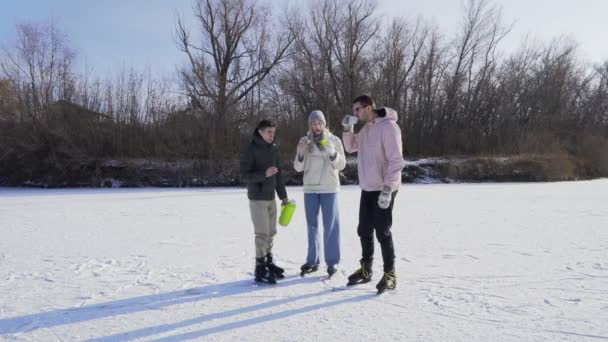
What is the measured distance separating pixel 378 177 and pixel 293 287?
4.44 ft

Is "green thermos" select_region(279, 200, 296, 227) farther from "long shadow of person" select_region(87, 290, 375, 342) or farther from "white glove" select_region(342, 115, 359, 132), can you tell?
"white glove" select_region(342, 115, 359, 132)

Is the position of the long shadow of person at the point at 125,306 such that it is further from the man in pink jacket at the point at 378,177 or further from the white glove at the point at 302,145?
the white glove at the point at 302,145

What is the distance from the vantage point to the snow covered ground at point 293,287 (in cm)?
280

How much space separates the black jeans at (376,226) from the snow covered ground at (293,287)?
0.32 meters

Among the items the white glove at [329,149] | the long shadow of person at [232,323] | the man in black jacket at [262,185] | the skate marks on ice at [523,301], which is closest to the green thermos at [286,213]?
the man in black jacket at [262,185]

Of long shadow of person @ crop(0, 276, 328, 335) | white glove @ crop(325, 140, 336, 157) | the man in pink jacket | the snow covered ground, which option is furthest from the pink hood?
long shadow of person @ crop(0, 276, 328, 335)

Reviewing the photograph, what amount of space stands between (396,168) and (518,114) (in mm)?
29131

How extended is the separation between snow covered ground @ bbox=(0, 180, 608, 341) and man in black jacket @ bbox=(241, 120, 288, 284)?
0.27 meters

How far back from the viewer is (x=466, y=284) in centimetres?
374

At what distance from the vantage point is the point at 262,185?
380 cm

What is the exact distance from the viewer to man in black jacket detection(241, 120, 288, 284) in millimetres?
3775

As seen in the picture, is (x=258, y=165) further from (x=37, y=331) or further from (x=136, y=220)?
(x=136, y=220)

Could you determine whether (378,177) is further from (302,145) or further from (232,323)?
(232,323)

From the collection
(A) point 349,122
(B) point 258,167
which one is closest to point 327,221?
(B) point 258,167
